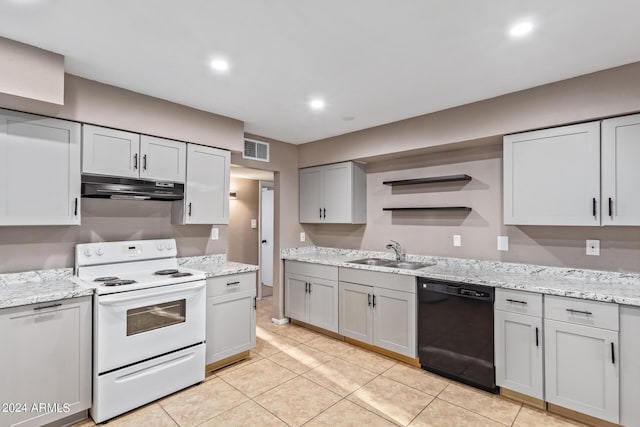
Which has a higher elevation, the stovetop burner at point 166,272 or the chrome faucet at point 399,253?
the chrome faucet at point 399,253

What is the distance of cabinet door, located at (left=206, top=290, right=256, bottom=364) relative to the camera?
301 centimetres

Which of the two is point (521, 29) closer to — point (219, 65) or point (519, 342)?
point (219, 65)

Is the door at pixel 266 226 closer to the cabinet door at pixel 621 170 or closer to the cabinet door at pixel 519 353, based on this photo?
the cabinet door at pixel 519 353

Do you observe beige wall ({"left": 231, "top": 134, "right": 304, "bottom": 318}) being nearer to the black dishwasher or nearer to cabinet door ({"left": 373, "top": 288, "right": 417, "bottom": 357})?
cabinet door ({"left": 373, "top": 288, "right": 417, "bottom": 357})

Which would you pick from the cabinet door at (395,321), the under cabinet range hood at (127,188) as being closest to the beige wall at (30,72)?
the under cabinet range hood at (127,188)

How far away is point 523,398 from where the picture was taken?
8.26 ft

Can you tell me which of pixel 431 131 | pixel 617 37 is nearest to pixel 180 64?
pixel 431 131

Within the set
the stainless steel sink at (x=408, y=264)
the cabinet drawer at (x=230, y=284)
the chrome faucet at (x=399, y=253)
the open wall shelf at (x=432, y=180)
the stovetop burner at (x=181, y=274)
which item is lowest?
the cabinet drawer at (x=230, y=284)

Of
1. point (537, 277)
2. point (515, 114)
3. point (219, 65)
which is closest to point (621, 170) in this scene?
point (515, 114)

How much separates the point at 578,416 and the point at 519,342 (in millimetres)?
560

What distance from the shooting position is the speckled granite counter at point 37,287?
2045mm

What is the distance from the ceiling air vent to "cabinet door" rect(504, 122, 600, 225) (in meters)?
2.74

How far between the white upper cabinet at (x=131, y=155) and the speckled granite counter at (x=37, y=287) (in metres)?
0.87

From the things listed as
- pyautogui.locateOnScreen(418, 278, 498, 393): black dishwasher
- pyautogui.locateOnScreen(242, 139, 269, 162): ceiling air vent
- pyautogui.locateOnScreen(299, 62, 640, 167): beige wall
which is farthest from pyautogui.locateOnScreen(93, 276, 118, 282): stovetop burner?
pyautogui.locateOnScreen(299, 62, 640, 167): beige wall
